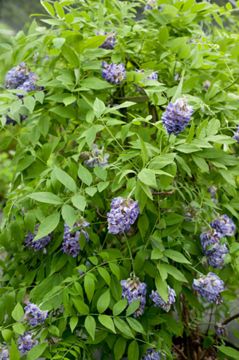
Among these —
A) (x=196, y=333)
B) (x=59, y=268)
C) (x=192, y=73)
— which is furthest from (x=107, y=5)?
(x=196, y=333)

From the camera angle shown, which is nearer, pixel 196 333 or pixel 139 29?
pixel 139 29

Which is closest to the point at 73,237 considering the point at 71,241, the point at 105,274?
the point at 71,241

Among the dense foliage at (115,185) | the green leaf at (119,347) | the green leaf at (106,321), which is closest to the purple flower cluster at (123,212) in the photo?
the dense foliage at (115,185)

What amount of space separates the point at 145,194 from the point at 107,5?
778 mm

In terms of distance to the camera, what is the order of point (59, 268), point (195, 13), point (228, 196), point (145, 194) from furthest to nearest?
point (195, 13) < point (228, 196) < point (59, 268) < point (145, 194)

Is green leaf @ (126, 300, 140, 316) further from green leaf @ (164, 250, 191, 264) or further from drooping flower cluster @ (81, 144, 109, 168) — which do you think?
drooping flower cluster @ (81, 144, 109, 168)

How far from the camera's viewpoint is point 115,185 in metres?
1.28

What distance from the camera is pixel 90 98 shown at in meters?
1.47

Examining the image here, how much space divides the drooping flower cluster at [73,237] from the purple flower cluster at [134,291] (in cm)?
16

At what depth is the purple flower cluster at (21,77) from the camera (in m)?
1.52

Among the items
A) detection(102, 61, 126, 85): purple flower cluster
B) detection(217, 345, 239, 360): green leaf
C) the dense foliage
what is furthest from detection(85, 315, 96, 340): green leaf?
detection(102, 61, 126, 85): purple flower cluster

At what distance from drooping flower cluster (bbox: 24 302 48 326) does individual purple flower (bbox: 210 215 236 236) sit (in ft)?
1.65

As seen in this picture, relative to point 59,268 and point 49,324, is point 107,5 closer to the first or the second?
point 59,268

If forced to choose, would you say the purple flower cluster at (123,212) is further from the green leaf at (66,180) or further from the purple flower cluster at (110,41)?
the purple flower cluster at (110,41)
